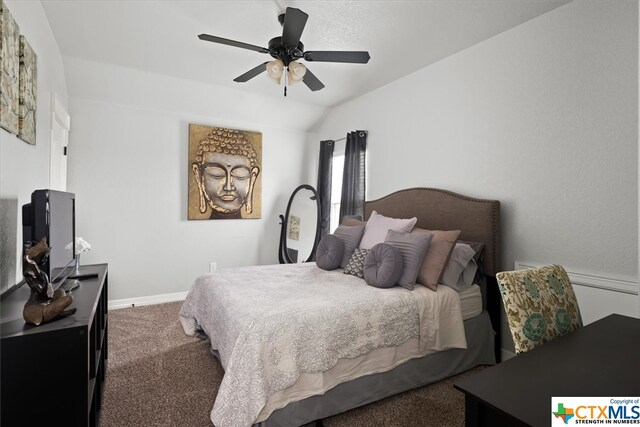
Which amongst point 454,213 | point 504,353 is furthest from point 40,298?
point 504,353

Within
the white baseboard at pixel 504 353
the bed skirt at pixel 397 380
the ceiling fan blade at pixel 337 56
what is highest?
the ceiling fan blade at pixel 337 56

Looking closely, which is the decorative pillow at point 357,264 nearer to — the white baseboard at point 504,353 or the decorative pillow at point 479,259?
the decorative pillow at point 479,259

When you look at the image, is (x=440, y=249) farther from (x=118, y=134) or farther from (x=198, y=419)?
(x=118, y=134)

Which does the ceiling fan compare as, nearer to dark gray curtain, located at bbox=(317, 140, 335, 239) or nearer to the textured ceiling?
the textured ceiling

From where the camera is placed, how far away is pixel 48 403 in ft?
3.92

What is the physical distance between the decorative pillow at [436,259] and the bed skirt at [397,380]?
1.44 ft

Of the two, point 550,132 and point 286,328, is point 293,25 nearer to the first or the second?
point 286,328

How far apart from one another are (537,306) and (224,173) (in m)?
3.93

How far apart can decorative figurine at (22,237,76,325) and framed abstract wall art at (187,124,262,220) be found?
2863 millimetres

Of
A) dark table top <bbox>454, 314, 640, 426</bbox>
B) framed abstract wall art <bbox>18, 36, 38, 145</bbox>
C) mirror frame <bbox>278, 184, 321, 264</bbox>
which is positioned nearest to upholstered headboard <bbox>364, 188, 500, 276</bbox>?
mirror frame <bbox>278, 184, 321, 264</bbox>

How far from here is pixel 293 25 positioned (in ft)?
6.59

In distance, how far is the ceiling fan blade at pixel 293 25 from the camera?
187 centimetres

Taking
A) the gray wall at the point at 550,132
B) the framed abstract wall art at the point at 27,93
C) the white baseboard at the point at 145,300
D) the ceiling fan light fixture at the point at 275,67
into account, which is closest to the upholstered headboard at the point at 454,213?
the gray wall at the point at 550,132

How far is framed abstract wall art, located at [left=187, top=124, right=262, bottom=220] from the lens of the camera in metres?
4.28
